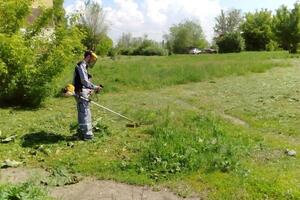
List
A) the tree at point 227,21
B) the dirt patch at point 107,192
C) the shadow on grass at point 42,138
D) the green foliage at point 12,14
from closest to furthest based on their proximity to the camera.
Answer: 1. the dirt patch at point 107,192
2. the shadow on grass at point 42,138
3. the green foliage at point 12,14
4. the tree at point 227,21

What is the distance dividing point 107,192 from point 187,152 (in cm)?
182

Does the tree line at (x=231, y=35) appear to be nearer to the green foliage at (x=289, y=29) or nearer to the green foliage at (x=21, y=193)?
the green foliage at (x=289, y=29)

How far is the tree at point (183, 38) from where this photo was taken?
89938mm

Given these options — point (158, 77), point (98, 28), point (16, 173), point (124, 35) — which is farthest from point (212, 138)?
point (124, 35)

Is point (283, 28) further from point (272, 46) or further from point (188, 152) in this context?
point (188, 152)

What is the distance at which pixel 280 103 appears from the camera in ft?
50.5

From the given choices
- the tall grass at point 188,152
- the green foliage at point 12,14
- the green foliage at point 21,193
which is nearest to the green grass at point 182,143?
the tall grass at point 188,152

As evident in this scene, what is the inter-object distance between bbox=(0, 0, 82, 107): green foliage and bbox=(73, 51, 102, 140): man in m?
4.76

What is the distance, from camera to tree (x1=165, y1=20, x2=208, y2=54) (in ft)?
295

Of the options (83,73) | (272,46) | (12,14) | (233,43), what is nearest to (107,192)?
(83,73)

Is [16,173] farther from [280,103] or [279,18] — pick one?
[279,18]

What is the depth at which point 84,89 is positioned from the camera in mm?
10039

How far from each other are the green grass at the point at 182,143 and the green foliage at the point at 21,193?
6.44ft

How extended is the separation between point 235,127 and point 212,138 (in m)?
2.06
